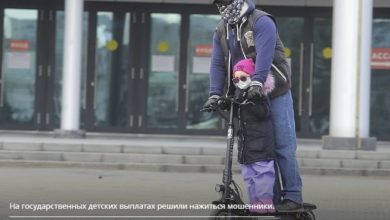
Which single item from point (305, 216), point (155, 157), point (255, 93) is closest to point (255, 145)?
point (255, 93)

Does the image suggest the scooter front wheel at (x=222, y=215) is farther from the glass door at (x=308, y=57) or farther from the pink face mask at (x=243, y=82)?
the glass door at (x=308, y=57)

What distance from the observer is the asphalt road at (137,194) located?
758cm

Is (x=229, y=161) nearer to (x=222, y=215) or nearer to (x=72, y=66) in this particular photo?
(x=222, y=215)

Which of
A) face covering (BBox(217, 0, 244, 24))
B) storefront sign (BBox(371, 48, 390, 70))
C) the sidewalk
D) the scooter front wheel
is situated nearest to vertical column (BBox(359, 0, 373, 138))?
the sidewalk

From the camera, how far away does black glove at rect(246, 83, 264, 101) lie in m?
5.05

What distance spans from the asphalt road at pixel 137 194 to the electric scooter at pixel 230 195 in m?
1.75

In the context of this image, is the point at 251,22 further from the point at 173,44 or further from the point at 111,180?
the point at 173,44

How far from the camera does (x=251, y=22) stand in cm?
533

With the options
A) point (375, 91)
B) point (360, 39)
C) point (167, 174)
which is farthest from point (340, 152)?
point (375, 91)

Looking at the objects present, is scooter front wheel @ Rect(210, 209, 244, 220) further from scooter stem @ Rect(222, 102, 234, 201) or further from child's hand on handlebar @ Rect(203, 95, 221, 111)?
child's hand on handlebar @ Rect(203, 95, 221, 111)

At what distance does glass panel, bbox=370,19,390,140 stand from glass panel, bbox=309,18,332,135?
1113 millimetres

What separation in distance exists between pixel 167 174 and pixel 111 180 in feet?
4.99

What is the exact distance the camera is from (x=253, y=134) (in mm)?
5211

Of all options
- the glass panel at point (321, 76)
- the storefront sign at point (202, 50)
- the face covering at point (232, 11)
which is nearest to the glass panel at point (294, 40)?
the glass panel at point (321, 76)
